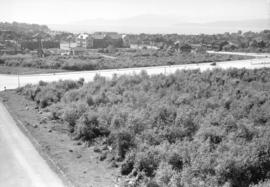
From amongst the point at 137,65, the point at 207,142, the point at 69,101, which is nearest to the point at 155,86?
the point at 69,101

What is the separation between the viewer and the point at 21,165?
563 inches

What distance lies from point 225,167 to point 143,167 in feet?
11.5

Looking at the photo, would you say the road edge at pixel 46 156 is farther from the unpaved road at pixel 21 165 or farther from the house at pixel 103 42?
the house at pixel 103 42

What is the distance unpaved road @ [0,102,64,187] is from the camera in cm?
1278

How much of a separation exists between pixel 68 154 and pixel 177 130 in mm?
5468

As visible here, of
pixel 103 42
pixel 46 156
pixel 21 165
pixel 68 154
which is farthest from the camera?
pixel 103 42

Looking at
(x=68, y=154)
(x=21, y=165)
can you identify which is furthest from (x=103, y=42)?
(x=21, y=165)

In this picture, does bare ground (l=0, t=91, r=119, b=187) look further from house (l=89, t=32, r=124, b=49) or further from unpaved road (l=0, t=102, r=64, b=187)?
house (l=89, t=32, r=124, b=49)

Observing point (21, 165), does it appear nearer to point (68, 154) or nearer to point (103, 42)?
point (68, 154)

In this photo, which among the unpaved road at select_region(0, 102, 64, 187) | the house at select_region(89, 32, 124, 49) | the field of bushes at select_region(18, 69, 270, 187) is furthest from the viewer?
the house at select_region(89, 32, 124, 49)

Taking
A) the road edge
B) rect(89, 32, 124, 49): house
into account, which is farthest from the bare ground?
rect(89, 32, 124, 49): house

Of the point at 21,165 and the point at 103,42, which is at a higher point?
the point at 103,42

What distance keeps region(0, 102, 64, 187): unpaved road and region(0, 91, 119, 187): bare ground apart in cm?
57

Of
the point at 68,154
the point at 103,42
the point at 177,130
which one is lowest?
the point at 68,154
